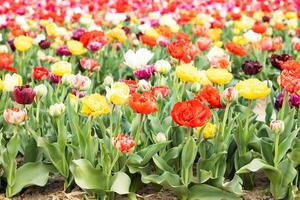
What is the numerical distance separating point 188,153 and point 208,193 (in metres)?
0.25

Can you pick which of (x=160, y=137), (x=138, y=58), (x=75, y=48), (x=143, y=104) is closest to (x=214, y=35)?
(x=75, y=48)

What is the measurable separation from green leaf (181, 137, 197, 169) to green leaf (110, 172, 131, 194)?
1.06 ft

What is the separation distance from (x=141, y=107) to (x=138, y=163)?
1.34 feet

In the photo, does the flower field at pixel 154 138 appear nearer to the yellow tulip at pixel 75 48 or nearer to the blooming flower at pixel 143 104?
the blooming flower at pixel 143 104

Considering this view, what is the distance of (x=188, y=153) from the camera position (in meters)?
3.16

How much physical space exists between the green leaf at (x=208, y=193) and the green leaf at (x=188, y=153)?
161 millimetres

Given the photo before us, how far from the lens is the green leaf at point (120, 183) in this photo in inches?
125

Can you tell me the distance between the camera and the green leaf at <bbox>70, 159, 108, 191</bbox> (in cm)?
317

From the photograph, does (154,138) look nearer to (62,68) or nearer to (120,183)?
(120,183)

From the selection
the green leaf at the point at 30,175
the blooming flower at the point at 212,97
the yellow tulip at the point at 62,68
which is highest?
the blooming flower at the point at 212,97

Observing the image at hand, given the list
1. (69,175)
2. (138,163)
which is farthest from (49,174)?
(138,163)

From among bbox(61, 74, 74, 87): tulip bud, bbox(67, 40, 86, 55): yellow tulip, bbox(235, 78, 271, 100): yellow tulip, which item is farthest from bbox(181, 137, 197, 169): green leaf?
bbox(67, 40, 86, 55): yellow tulip

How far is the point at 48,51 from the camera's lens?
20.4 ft

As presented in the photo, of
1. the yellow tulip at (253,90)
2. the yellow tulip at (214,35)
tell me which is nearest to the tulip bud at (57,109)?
the yellow tulip at (253,90)
